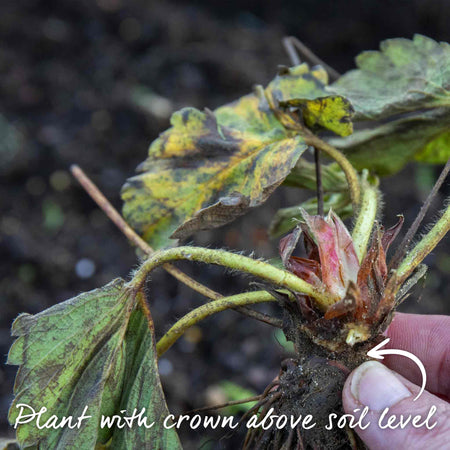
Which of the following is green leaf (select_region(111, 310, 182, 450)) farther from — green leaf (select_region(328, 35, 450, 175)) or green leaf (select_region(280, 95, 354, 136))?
green leaf (select_region(328, 35, 450, 175))

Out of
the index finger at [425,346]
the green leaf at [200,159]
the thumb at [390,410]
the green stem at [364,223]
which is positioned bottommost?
the index finger at [425,346]

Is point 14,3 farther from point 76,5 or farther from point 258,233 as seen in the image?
point 258,233

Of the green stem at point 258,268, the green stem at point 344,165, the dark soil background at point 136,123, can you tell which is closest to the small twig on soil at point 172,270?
the green stem at point 258,268

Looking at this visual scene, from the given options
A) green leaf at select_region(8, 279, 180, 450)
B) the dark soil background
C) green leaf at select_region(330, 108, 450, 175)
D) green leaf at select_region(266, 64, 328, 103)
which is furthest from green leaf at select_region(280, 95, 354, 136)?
the dark soil background

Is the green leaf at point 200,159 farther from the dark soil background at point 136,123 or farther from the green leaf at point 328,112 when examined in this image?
the dark soil background at point 136,123

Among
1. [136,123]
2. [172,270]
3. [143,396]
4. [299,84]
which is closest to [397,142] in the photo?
[299,84]

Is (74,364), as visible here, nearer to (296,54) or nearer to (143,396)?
(143,396)

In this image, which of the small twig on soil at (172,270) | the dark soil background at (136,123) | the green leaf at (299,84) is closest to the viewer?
the small twig on soil at (172,270)
